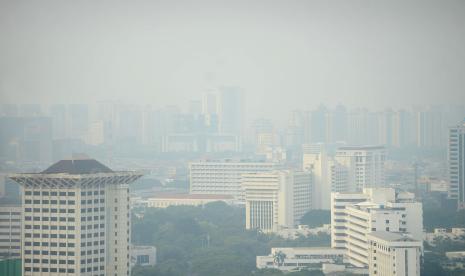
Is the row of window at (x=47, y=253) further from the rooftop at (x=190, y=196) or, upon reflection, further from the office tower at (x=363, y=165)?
the rooftop at (x=190, y=196)

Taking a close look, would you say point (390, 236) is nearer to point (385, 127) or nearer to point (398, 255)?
point (398, 255)

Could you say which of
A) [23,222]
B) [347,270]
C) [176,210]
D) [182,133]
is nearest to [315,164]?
[176,210]

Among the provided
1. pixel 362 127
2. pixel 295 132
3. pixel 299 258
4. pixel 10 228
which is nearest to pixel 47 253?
pixel 10 228

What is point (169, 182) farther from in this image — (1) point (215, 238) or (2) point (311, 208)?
(1) point (215, 238)

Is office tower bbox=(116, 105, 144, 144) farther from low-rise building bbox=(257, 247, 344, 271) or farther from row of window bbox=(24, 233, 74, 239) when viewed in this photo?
row of window bbox=(24, 233, 74, 239)

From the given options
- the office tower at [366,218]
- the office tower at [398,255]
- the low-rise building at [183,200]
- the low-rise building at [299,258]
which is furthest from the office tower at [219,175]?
the office tower at [398,255]
